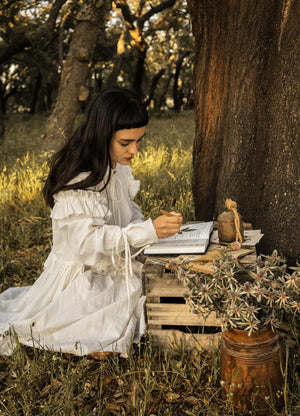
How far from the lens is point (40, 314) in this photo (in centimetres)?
258

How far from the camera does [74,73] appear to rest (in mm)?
7660

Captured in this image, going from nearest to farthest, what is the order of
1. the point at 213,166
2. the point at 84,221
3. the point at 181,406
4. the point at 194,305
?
the point at 194,305
the point at 181,406
the point at 84,221
the point at 213,166

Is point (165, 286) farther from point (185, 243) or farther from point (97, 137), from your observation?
point (97, 137)

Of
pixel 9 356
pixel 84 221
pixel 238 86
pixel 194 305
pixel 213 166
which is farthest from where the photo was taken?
pixel 213 166

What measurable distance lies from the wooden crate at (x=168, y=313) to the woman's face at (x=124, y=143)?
68 centimetres

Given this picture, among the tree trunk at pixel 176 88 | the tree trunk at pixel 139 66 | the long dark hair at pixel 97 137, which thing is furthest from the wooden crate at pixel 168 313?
the tree trunk at pixel 176 88

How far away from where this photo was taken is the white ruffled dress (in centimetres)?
243

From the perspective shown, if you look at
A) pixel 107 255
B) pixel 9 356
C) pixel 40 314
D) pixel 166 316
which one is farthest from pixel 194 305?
pixel 9 356

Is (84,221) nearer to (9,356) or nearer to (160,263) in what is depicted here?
(160,263)

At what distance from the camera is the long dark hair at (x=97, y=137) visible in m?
2.49

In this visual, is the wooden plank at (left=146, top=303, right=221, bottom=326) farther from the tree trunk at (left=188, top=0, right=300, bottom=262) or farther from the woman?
the tree trunk at (left=188, top=0, right=300, bottom=262)

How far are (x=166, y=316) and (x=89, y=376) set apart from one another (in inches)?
21.8

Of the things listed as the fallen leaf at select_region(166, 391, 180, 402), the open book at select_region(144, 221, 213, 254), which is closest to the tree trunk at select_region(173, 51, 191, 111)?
the open book at select_region(144, 221, 213, 254)

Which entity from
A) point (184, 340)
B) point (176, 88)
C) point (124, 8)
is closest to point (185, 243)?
point (184, 340)
